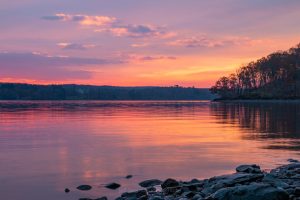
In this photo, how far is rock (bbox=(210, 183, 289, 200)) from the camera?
1184 centimetres

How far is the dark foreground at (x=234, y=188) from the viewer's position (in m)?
12.1

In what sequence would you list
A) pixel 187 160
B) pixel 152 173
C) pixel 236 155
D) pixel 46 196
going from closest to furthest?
pixel 46 196 → pixel 152 173 → pixel 187 160 → pixel 236 155

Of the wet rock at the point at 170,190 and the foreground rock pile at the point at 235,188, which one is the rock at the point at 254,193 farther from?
the wet rock at the point at 170,190

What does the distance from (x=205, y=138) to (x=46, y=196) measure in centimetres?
2080

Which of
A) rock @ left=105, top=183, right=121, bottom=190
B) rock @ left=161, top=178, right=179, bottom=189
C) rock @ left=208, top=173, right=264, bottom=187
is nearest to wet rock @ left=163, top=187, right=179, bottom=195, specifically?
rock @ left=161, top=178, right=179, bottom=189

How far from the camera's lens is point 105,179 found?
1916 centimetres

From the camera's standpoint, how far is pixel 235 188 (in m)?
12.6

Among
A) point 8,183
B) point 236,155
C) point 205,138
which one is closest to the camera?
point 8,183

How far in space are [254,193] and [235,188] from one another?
0.71m

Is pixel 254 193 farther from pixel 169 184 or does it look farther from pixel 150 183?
pixel 150 183

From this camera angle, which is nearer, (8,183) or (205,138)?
(8,183)

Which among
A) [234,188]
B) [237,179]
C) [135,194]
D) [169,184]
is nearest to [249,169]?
[169,184]

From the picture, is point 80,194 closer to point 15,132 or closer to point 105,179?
point 105,179

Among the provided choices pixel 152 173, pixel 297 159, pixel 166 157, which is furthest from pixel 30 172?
pixel 297 159
